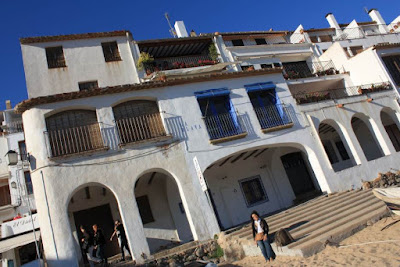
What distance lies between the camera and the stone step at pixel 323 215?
9.99 meters

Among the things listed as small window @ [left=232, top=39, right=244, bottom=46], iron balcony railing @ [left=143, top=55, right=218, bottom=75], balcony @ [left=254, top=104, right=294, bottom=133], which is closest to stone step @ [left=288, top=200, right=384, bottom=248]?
balcony @ [left=254, top=104, right=294, bottom=133]

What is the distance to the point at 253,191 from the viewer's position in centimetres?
1648

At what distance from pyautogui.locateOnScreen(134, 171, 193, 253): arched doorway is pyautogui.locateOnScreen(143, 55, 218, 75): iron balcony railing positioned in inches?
289

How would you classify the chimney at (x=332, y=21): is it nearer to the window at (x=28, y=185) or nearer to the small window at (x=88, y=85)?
the small window at (x=88, y=85)

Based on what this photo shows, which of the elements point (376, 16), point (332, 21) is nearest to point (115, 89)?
point (332, 21)

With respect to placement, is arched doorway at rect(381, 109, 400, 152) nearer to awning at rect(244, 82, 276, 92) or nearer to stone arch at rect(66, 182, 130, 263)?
awning at rect(244, 82, 276, 92)

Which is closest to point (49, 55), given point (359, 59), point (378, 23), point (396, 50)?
point (359, 59)

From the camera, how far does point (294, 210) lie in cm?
1307

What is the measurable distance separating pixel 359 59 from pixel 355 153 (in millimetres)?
9591

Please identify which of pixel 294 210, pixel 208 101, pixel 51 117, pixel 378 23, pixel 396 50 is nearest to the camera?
pixel 51 117

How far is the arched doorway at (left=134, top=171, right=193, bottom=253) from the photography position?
47.1 ft

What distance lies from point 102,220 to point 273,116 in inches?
422

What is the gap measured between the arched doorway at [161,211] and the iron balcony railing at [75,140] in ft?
10.9

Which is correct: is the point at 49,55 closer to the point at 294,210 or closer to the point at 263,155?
the point at 263,155
